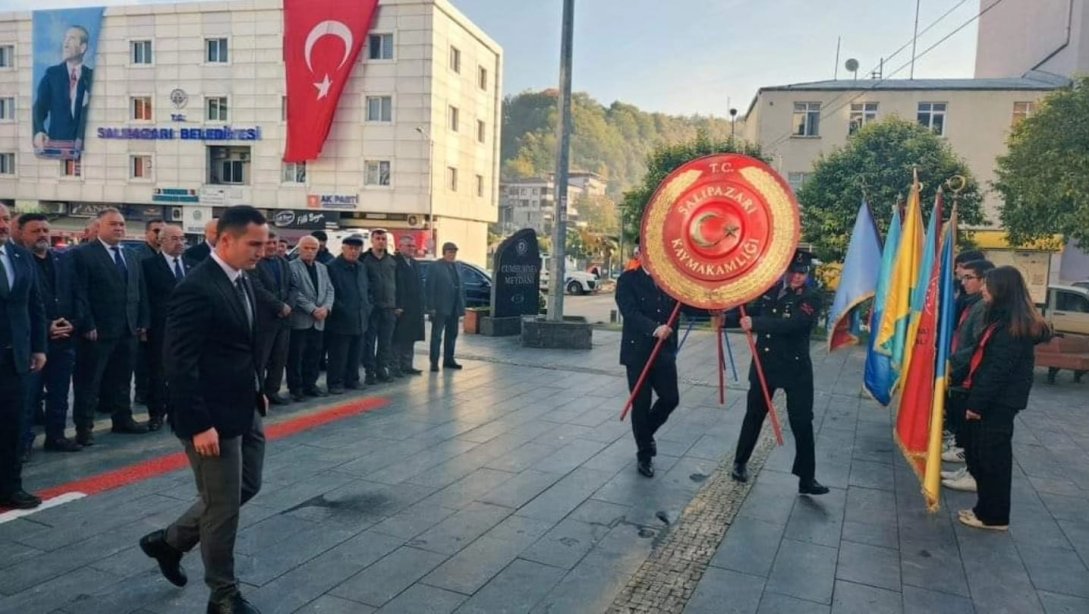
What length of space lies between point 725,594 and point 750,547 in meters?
0.69

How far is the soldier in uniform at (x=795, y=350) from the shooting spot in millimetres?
5281

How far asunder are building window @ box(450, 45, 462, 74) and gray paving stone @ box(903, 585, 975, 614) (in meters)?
37.1

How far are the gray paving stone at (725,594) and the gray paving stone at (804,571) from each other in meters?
0.12

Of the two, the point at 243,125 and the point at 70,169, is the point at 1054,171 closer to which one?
the point at 243,125

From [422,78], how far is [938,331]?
109ft

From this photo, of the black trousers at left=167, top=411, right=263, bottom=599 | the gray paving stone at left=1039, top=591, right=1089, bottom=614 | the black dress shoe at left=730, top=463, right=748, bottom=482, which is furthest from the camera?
the black dress shoe at left=730, top=463, right=748, bottom=482

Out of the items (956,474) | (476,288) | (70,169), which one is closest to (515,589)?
(956,474)

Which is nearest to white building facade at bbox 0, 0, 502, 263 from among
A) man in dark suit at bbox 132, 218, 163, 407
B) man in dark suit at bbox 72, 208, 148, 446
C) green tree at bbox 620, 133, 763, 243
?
green tree at bbox 620, 133, 763, 243

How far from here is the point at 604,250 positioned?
163 ft

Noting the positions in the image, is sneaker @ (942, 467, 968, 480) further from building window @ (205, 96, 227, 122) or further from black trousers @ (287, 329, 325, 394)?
building window @ (205, 96, 227, 122)

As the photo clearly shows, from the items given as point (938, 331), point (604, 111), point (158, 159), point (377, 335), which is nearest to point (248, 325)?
point (938, 331)

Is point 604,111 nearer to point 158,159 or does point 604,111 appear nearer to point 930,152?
point 158,159

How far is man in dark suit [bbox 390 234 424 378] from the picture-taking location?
10.0 m

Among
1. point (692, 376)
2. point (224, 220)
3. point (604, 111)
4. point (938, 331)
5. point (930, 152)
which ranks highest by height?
point (604, 111)
